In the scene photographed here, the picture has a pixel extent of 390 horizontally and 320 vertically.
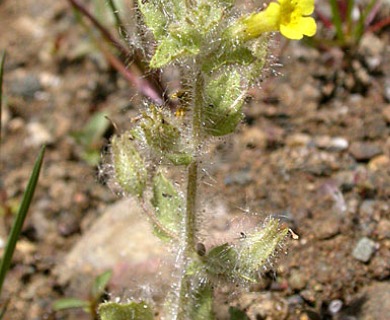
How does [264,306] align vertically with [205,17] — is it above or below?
below

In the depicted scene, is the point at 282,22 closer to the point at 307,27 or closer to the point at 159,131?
the point at 307,27

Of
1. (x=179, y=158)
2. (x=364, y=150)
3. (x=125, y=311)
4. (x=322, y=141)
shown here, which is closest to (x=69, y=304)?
(x=125, y=311)

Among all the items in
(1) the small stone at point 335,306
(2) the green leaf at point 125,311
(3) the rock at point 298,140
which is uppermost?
(2) the green leaf at point 125,311

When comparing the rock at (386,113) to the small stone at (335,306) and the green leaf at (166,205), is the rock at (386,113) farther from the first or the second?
the green leaf at (166,205)

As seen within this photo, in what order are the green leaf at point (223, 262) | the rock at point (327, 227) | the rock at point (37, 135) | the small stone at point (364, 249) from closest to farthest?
the green leaf at point (223, 262) < the small stone at point (364, 249) < the rock at point (327, 227) < the rock at point (37, 135)

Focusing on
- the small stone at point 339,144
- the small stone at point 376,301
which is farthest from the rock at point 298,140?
the small stone at point 376,301

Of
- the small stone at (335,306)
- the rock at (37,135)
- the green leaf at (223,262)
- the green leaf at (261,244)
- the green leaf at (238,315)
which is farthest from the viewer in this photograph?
the rock at (37,135)

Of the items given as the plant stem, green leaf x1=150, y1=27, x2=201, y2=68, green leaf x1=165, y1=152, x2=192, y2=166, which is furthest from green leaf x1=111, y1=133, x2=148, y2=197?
green leaf x1=150, y1=27, x2=201, y2=68
